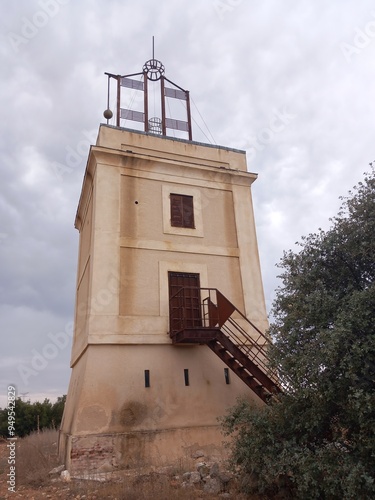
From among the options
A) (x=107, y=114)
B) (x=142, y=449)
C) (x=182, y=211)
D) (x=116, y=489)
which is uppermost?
(x=107, y=114)

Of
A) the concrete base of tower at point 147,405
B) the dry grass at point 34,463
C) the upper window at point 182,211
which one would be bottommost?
the dry grass at point 34,463

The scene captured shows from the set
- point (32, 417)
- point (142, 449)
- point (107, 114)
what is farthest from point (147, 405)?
point (32, 417)

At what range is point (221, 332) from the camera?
10.9 meters

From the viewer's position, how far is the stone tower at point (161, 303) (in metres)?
10.7

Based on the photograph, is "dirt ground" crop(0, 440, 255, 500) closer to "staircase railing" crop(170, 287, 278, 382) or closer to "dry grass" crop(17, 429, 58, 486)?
"dry grass" crop(17, 429, 58, 486)

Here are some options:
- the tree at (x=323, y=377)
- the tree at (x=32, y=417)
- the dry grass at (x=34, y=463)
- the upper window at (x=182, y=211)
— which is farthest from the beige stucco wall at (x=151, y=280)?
the tree at (x=32, y=417)

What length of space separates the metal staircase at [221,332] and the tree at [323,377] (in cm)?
240

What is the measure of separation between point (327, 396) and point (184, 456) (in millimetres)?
5784

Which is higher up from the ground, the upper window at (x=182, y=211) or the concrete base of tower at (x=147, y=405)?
the upper window at (x=182, y=211)

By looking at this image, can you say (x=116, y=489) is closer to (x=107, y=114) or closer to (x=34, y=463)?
(x=34, y=463)

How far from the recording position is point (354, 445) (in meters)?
6.19

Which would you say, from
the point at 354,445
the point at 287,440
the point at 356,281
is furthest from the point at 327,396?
the point at 356,281

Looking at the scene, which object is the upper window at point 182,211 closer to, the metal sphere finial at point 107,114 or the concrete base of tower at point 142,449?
the metal sphere finial at point 107,114

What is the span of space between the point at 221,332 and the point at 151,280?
2.94 metres
